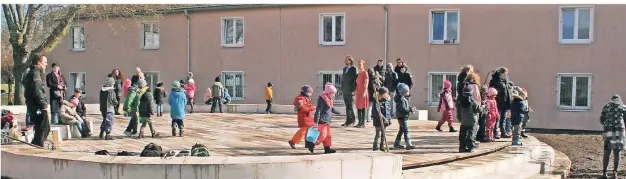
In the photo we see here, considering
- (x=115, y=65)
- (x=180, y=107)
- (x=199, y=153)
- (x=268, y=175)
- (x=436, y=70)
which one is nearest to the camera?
(x=268, y=175)

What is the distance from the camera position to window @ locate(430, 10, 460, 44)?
23.5 meters

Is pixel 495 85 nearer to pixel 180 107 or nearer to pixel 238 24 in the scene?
pixel 180 107

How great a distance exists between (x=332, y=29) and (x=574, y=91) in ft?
31.6

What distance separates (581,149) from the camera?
16.0 meters

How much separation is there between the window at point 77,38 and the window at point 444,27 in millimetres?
17495

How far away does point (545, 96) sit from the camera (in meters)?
22.5

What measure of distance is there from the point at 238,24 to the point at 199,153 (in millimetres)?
19331

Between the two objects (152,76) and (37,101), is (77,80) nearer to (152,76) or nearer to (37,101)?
(152,76)

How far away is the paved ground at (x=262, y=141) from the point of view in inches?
398

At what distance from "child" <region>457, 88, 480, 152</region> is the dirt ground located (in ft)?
8.24

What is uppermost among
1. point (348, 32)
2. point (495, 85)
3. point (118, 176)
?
point (348, 32)

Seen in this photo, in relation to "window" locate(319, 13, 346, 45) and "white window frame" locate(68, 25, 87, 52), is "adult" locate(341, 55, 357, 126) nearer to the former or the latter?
"window" locate(319, 13, 346, 45)

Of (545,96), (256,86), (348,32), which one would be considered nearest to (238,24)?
(256,86)

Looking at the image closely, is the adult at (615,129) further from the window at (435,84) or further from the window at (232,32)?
the window at (232,32)
